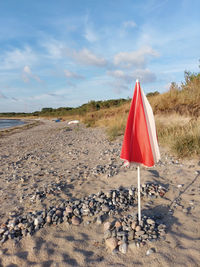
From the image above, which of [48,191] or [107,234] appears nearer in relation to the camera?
[107,234]

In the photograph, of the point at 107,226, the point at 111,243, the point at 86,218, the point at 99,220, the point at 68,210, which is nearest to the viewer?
the point at 111,243

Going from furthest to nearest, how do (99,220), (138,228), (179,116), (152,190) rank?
1. (179,116)
2. (152,190)
3. (99,220)
4. (138,228)

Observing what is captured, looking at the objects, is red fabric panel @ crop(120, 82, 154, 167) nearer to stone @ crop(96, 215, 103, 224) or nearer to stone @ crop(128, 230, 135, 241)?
stone @ crop(128, 230, 135, 241)

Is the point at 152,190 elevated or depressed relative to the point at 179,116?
depressed

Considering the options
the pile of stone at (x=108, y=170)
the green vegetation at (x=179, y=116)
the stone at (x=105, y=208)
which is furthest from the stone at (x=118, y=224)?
the green vegetation at (x=179, y=116)

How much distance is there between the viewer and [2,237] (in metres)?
2.45

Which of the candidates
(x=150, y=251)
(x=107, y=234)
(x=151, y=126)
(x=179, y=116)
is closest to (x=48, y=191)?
(x=107, y=234)

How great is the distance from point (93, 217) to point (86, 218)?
0.34 ft

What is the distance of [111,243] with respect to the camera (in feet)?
7.07

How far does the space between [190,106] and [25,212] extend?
851 centimetres

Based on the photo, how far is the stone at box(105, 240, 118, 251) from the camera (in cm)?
212

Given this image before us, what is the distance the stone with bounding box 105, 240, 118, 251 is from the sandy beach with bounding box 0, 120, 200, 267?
39 mm

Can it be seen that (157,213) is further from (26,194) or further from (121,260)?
(26,194)

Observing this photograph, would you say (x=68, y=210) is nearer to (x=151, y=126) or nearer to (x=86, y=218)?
(x=86, y=218)
